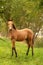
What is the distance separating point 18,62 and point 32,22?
3018cm

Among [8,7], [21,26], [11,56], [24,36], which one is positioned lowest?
[21,26]

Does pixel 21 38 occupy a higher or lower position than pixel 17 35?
lower

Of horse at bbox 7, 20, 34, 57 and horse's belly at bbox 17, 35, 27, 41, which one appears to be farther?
horse's belly at bbox 17, 35, 27, 41

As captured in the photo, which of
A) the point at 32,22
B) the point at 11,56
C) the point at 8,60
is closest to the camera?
the point at 8,60

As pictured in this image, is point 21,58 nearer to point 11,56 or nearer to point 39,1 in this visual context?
point 11,56

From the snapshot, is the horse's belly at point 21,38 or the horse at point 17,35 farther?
the horse's belly at point 21,38

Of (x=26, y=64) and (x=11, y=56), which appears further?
(x=11, y=56)

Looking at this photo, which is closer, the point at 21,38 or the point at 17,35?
the point at 17,35

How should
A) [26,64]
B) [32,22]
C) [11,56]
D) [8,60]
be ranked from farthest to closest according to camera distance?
[32,22] → [11,56] → [8,60] → [26,64]

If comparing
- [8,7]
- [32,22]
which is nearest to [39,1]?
[8,7]

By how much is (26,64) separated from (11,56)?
1.91m

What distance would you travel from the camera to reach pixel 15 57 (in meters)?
12.8

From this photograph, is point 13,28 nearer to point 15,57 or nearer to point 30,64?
point 15,57

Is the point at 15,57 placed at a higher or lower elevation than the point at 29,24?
higher
